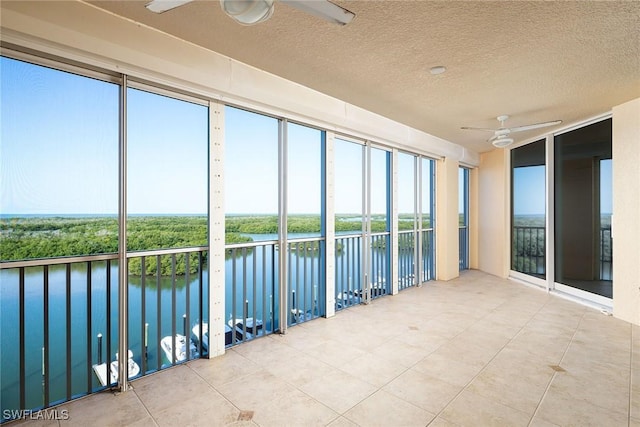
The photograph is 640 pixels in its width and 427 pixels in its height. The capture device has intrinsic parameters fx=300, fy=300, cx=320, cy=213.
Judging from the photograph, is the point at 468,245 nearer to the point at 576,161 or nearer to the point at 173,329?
the point at 576,161

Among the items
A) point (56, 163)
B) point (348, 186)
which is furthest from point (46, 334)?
point (348, 186)

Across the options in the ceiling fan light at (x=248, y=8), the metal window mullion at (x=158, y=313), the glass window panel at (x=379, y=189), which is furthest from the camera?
the glass window panel at (x=379, y=189)

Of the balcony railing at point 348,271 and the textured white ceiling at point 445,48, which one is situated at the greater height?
the textured white ceiling at point 445,48

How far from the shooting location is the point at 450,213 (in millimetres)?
5762

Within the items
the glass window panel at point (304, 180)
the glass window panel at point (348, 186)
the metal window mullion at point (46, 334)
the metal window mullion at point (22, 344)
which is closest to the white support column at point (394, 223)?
the glass window panel at point (348, 186)

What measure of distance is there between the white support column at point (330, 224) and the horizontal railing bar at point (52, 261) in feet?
7.35

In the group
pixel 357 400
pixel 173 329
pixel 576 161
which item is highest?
pixel 576 161

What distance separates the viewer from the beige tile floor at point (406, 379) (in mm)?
1901

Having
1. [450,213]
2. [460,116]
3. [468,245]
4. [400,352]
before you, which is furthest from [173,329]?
[468,245]

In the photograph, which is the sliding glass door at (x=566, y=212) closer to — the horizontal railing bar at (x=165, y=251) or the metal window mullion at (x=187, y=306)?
the horizontal railing bar at (x=165, y=251)

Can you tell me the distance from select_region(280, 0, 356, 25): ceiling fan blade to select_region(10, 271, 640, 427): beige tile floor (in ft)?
7.69

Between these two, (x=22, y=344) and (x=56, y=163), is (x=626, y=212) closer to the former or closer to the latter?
(x=56, y=163)

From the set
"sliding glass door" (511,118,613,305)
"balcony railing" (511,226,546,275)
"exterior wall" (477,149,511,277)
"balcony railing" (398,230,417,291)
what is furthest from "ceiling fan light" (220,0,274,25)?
"exterior wall" (477,149,511,277)

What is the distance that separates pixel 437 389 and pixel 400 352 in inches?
23.1
